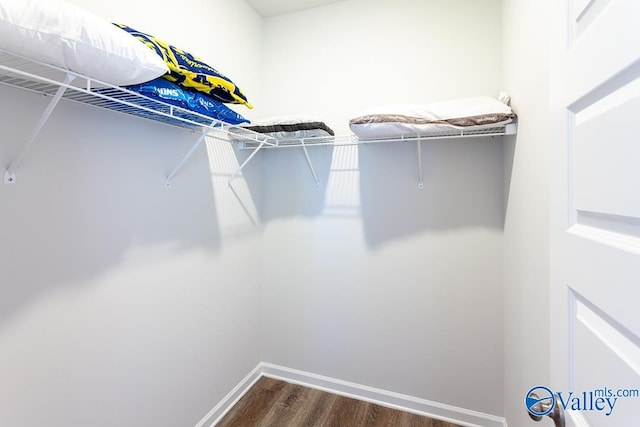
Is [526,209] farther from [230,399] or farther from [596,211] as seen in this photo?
[230,399]

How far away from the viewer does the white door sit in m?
0.41

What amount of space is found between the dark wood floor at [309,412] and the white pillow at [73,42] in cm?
187

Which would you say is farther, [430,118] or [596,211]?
[430,118]

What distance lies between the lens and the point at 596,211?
1.65 ft

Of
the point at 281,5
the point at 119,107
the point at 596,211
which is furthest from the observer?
the point at 281,5

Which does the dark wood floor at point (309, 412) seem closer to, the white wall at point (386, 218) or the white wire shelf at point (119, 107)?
the white wall at point (386, 218)

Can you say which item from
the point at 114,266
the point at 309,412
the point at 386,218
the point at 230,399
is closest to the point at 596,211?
the point at 386,218

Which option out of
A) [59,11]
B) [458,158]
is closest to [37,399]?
[59,11]

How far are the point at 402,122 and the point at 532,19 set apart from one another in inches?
23.2

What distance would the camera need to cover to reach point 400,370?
6.14ft

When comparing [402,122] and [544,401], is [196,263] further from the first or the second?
[544,401]

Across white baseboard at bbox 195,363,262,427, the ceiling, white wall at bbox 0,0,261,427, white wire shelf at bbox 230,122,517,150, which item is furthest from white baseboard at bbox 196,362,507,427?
the ceiling

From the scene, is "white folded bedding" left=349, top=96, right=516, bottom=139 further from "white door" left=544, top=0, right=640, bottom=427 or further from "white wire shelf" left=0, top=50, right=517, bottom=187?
"white door" left=544, top=0, right=640, bottom=427

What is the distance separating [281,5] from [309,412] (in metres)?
2.67
